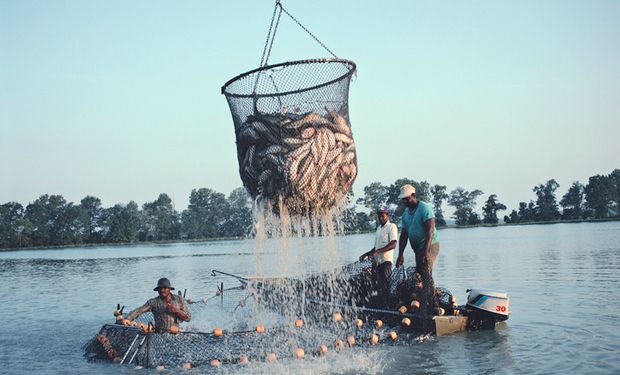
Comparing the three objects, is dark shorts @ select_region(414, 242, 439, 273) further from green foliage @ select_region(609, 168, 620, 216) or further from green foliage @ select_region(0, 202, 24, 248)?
green foliage @ select_region(609, 168, 620, 216)

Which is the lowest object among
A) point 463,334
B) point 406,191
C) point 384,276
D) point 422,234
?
point 463,334

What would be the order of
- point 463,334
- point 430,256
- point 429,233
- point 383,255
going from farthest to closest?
point 383,255, point 463,334, point 430,256, point 429,233

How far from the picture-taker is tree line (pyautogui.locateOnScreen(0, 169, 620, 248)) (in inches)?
3684

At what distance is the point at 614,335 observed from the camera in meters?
8.98

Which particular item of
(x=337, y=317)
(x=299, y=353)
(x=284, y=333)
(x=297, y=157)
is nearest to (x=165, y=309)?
(x=284, y=333)

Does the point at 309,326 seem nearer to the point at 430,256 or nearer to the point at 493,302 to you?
the point at 430,256

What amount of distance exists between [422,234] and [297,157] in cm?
299

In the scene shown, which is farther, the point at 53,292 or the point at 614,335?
the point at 53,292

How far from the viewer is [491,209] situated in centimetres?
10494

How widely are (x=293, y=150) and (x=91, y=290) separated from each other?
16257mm

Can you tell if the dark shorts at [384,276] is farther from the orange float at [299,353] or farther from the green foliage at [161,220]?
A: the green foliage at [161,220]

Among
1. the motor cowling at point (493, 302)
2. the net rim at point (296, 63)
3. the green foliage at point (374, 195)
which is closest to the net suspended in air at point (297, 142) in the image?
the net rim at point (296, 63)

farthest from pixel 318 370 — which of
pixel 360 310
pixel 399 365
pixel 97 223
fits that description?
pixel 97 223

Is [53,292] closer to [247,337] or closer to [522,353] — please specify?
[247,337]
